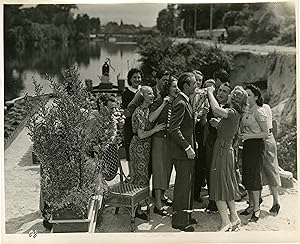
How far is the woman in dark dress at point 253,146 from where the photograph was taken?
278cm

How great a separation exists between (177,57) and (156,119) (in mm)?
330

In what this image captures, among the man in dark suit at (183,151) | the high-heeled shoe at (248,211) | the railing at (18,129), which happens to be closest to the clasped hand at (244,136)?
the man in dark suit at (183,151)

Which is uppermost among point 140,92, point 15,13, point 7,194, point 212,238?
point 15,13

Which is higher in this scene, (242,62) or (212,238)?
(242,62)

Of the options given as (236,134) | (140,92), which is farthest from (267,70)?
(140,92)

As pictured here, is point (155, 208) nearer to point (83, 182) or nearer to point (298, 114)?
point (83, 182)

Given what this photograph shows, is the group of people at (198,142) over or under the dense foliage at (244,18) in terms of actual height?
under

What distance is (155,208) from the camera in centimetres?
283

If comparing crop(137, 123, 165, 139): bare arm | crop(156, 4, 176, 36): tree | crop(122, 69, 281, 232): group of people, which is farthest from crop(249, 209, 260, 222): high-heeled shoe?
crop(156, 4, 176, 36): tree

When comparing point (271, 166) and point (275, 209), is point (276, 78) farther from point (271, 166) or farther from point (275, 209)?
point (275, 209)

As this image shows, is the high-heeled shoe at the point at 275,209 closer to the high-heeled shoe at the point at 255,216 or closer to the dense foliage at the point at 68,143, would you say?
the high-heeled shoe at the point at 255,216

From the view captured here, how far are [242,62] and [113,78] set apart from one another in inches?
25.2

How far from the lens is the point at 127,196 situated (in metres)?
2.73

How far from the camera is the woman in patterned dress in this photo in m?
2.77
